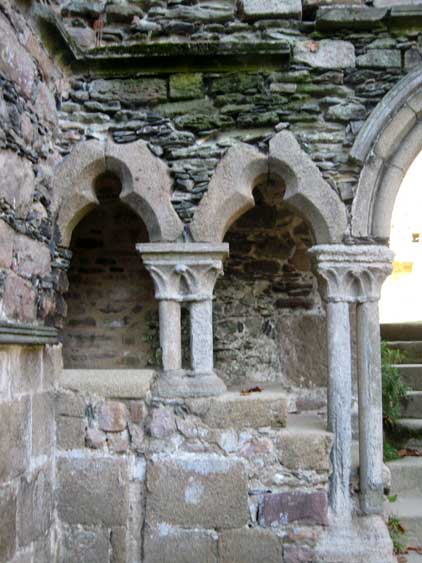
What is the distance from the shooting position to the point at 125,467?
301cm

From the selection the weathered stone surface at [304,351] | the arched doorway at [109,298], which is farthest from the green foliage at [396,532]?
the arched doorway at [109,298]

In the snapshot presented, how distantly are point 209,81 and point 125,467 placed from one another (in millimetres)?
2275

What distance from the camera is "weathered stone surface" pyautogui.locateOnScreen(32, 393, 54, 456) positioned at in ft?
9.30

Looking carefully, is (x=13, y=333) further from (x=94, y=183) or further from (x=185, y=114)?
(x=185, y=114)

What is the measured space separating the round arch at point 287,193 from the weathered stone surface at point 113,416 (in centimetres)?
103

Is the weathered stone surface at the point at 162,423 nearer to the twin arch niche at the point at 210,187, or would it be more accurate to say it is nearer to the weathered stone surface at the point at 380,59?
the twin arch niche at the point at 210,187

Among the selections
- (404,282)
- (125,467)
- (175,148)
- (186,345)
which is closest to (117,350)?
(186,345)

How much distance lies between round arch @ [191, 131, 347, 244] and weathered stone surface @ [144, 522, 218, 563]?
1.59 metres

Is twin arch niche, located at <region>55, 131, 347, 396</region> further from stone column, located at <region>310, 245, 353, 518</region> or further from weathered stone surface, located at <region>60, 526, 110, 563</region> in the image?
weathered stone surface, located at <region>60, 526, 110, 563</region>

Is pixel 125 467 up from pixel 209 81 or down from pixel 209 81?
down

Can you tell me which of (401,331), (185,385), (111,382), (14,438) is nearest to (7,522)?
(14,438)

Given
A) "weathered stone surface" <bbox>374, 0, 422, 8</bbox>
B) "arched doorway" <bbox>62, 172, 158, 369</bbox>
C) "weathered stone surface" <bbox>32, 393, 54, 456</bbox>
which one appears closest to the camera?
"weathered stone surface" <bbox>32, 393, 54, 456</bbox>

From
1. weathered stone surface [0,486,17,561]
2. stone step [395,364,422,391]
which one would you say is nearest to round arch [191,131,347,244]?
weathered stone surface [0,486,17,561]

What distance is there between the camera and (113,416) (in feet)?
10.0
